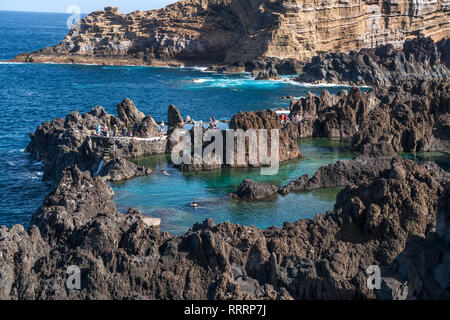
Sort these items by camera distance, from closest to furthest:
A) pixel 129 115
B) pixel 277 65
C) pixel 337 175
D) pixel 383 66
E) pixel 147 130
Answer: pixel 337 175
pixel 147 130
pixel 129 115
pixel 383 66
pixel 277 65

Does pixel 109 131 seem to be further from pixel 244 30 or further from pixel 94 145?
pixel 244 30

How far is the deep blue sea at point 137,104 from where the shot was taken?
132ft

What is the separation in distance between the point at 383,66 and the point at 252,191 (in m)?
75.8

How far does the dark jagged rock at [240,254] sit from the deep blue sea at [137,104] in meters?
7.78

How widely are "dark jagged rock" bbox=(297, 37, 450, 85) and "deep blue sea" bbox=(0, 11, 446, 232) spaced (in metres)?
6.24

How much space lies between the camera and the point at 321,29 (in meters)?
134

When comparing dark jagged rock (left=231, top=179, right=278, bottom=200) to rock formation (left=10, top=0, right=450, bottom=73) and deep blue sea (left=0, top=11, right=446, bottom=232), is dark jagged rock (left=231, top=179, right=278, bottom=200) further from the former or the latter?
rock formation (left=10, top=0, right=450, bottom=73)

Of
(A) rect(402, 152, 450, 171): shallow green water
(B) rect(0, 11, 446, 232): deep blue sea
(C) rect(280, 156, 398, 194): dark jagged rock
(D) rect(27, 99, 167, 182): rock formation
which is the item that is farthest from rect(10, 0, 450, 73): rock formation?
(C) rect(280, 156, 398, 194): dark jagged rock

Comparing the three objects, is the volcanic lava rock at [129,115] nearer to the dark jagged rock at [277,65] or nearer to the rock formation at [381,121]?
the rock formation at [381,121]

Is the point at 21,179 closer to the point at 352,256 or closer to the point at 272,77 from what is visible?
the point at 352,256

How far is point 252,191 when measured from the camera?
40156mm

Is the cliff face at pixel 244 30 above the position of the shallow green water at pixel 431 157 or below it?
above

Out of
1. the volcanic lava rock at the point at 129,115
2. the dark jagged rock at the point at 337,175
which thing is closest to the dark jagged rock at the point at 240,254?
the dark jagged rock at the point at 337,175

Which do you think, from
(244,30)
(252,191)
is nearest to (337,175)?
(252,191)
